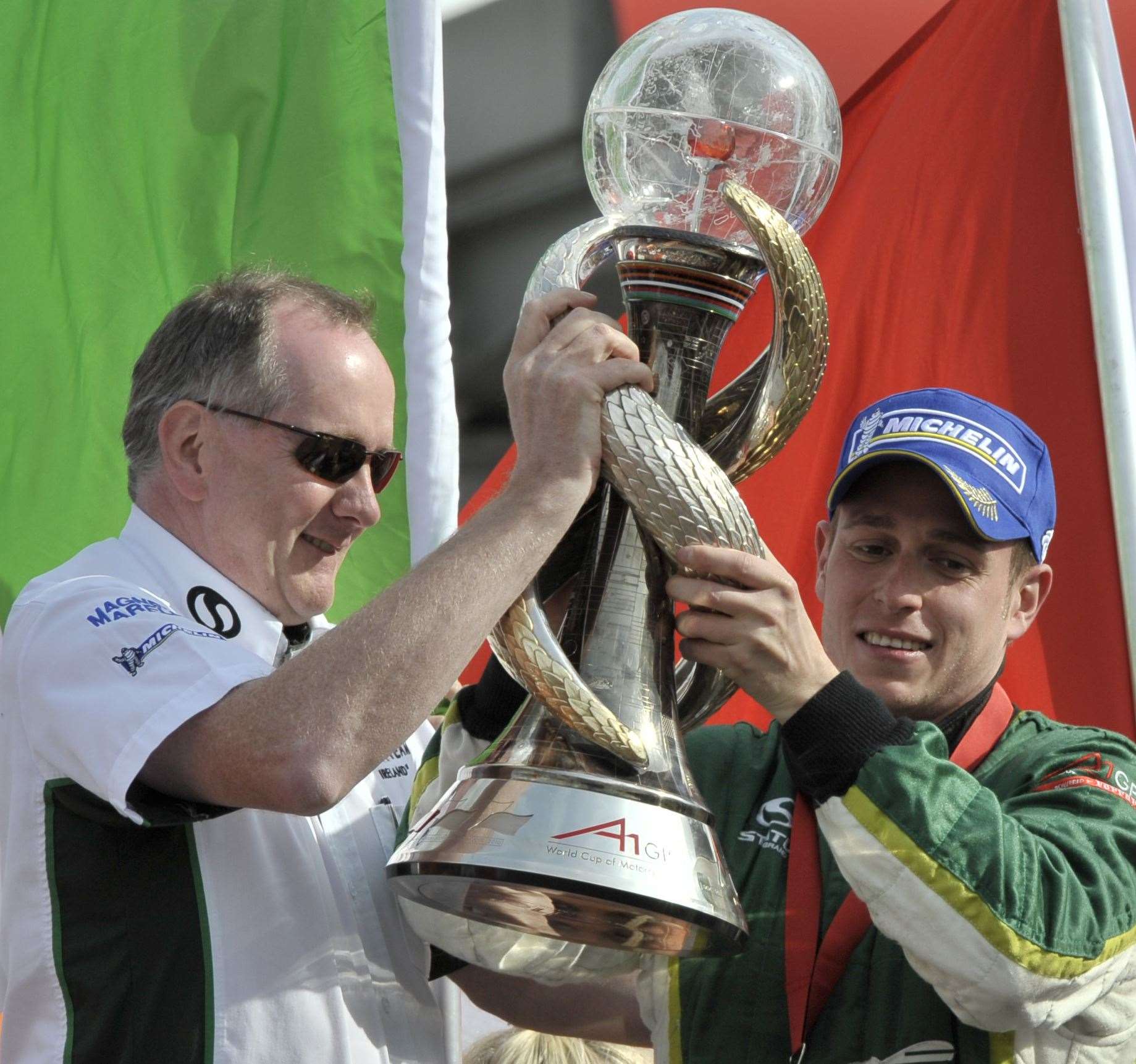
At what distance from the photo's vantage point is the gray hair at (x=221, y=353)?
8.16 feet

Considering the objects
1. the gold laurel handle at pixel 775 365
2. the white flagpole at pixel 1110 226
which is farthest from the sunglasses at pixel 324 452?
the white flagpole at pixel 1110 226

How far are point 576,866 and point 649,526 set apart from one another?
→ 17.3 inches

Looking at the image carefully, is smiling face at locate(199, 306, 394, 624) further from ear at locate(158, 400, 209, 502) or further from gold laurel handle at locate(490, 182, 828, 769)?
gold laurel handle at locate(490, 182, 828, 769)

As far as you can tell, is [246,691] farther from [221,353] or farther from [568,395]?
[221,353]

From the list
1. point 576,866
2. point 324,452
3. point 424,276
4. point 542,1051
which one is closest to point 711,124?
point 324,452

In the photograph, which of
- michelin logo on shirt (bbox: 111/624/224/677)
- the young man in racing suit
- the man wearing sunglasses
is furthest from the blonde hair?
michelin logo on shirt (bbox: 111/624/224/677)

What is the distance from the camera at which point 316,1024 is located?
2303 millimetres

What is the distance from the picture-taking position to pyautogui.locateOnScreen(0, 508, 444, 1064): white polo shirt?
210 cm

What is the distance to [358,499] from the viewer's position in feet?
8.48

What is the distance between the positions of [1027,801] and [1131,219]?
2697 mm

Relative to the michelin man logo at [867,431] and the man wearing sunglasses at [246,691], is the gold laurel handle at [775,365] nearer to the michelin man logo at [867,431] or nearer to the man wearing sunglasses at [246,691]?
the man wearing sunglasses at [246,691]

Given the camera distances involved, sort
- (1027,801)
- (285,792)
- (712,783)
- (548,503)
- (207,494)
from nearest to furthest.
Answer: (285,792) < (548,503) < (1027,801) < (207,494) < (712,783)

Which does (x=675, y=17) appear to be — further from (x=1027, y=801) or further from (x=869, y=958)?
(x=869, y=958)

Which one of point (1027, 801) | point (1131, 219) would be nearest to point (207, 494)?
point (1027, 801)
